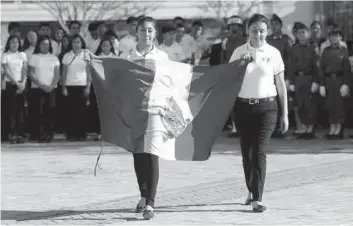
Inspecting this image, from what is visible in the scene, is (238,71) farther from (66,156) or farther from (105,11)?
(105,11)

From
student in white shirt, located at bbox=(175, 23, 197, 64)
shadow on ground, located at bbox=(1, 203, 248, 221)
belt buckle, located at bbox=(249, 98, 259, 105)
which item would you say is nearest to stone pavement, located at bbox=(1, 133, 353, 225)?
shadow on ground, located at bbox=(1, 203, 248, 221)

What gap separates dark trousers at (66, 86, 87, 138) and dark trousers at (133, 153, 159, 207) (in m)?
8.95

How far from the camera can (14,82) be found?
61.4ft

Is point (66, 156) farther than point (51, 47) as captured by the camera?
No

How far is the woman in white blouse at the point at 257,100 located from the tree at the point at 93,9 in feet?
69.7

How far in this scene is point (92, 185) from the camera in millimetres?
12352

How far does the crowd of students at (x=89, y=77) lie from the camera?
1812 centimetres

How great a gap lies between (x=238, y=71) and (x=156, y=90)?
927 millimetres

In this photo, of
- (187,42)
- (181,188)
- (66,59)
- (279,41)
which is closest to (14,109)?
(66,59)

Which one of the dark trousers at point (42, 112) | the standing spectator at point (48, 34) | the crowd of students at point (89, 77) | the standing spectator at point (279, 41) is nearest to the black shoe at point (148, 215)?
the crowd of students at point (89, 77)

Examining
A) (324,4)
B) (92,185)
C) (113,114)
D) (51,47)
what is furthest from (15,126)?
(324,4)

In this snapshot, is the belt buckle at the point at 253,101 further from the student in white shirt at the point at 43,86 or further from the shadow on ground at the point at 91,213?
the student in white shirt at the point at 43,86

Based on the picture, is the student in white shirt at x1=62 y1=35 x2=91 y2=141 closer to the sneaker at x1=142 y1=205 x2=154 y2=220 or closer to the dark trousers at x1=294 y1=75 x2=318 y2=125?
the dark trousers at x1=294 y1=75 x2=318 y2=125

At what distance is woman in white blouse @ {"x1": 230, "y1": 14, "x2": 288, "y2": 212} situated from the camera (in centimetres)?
1034
